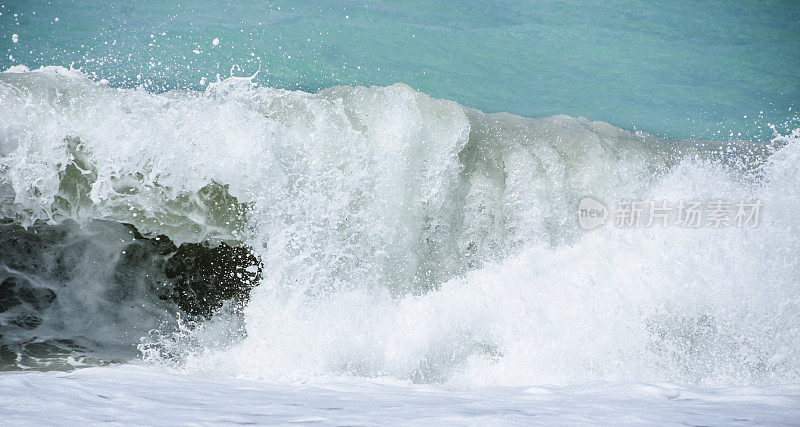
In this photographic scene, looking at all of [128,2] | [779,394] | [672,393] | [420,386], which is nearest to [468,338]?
[420,386]

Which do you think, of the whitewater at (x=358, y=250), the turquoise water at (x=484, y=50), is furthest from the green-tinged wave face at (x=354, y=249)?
the turquoise water at (x=484, y=50)

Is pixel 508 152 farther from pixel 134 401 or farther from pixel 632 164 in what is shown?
pixel 134 401

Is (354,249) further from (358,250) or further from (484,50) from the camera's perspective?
(484,50)

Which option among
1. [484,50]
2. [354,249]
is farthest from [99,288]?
[484,50]

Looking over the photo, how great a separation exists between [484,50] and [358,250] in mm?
1313

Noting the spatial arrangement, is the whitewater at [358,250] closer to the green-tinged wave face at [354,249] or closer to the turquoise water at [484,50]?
the green-tinged wave face at [354,249]

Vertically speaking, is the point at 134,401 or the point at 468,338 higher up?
the point at 468,338

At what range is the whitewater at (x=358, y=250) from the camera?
2.10 m

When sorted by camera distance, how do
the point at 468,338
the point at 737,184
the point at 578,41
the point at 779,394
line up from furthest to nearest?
1. the point at 578,41
2. the point at 737,184
3. the point at 468,338
4. the point at 779,394

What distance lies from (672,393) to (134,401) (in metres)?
1.40

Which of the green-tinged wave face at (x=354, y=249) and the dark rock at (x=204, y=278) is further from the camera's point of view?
the dark rock at (x=204, y=278)

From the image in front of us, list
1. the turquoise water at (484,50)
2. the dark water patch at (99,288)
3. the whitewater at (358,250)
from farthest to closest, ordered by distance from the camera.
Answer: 1. the turquoise water at (484,50)
2. the dark water patch at (99,288)
3. the whitewater at (358,250)

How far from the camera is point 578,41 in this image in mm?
2754

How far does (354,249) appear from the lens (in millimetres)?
2242
